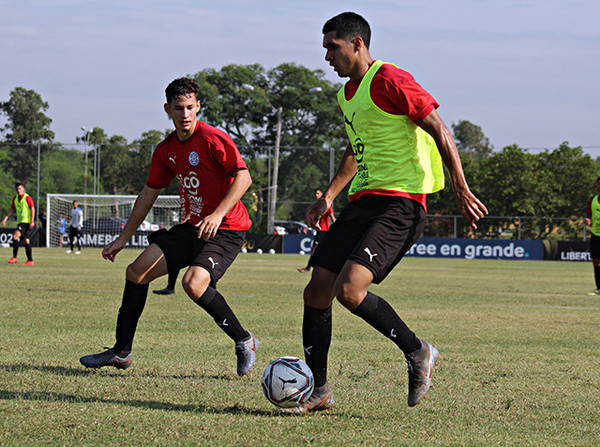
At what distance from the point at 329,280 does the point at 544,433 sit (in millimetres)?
1378

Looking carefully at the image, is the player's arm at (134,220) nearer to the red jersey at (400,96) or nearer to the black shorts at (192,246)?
the black shorts at (192,246)

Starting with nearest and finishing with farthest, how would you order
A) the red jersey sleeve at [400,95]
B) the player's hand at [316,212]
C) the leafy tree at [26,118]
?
1. the red jersey sleeve at [400,95]
2. the player's hand at [316,212]
3. the leafy tree at [26,118]

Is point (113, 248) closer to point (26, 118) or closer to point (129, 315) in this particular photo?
point (129, 315)

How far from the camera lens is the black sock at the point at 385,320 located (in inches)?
170

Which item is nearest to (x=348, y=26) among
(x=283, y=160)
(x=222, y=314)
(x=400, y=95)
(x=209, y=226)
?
(x=400, y=95)

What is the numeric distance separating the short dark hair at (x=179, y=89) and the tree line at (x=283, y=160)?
3172cm

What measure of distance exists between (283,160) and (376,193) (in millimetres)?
45787

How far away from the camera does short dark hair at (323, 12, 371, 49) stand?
4.45 meters

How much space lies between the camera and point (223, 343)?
7.19 meters

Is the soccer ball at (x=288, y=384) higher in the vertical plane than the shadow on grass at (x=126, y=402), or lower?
higher

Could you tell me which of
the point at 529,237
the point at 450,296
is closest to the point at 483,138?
the point at 529,237

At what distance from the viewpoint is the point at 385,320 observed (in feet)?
14.3

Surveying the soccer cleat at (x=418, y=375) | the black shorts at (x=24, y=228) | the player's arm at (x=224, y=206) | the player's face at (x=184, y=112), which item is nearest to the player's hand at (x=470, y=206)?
the soccer cleat at (x=418, y=375)

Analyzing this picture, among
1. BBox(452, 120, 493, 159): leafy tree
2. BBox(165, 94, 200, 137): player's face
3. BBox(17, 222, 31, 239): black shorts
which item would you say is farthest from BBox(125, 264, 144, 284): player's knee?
BBox(452, 120, 493, 159): leafy tree
